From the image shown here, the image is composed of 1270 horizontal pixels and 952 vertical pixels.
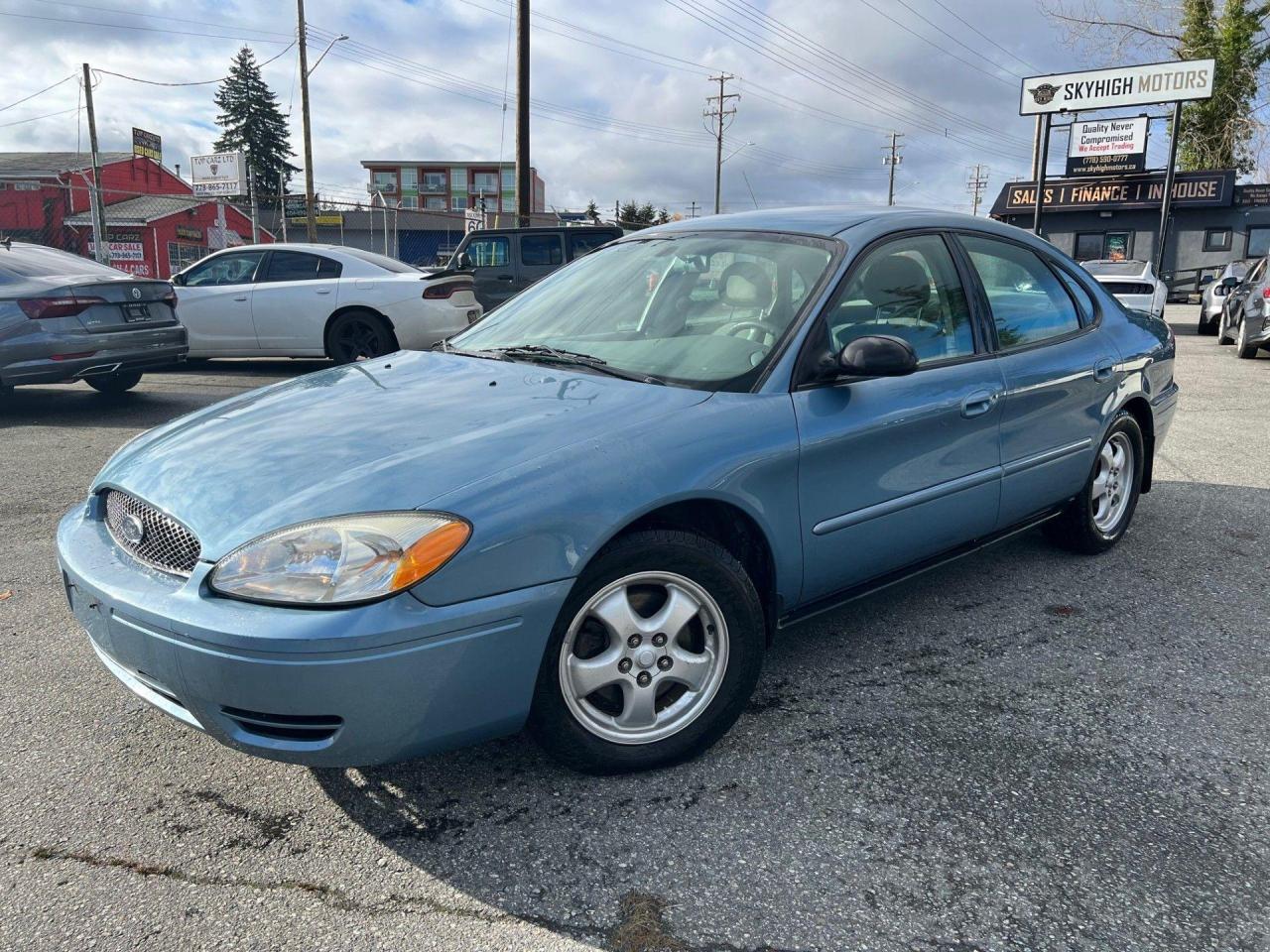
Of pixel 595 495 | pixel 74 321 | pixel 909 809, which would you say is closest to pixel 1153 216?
pixel 74 321

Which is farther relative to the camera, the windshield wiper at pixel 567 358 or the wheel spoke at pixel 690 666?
the windshield wiper at pixel 567 358

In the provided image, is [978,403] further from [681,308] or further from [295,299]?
[295,299]

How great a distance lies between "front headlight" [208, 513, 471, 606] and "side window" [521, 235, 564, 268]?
1236cm

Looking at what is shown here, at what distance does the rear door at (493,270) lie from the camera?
46.0 feet

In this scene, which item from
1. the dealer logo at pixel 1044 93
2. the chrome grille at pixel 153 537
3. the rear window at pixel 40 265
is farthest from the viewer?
the dealer logo at pixel 1044 93

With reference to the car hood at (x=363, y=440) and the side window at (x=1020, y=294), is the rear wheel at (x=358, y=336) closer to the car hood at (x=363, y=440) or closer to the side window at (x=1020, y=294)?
the car hood at (x=363, y=440)

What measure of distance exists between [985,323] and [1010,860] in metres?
2.05

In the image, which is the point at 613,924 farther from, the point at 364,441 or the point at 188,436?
the point at 188,436

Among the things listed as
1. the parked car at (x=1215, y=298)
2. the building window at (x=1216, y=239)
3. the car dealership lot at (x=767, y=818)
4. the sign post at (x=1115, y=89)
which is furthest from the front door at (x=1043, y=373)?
the building window at (x=1216, y=239)

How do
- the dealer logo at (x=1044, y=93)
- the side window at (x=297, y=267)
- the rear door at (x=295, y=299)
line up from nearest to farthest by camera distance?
the rear door at (x=295, y=299), the side window at (x=297, y=267), the dealer logo at (x=1044, y=93)

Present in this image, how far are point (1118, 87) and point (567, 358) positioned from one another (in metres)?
29.7

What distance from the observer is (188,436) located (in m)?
2.76

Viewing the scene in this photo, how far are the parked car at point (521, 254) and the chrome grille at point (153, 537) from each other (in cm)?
1171

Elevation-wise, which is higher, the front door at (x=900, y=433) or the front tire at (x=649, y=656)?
the front door at (x=900, y=433)
